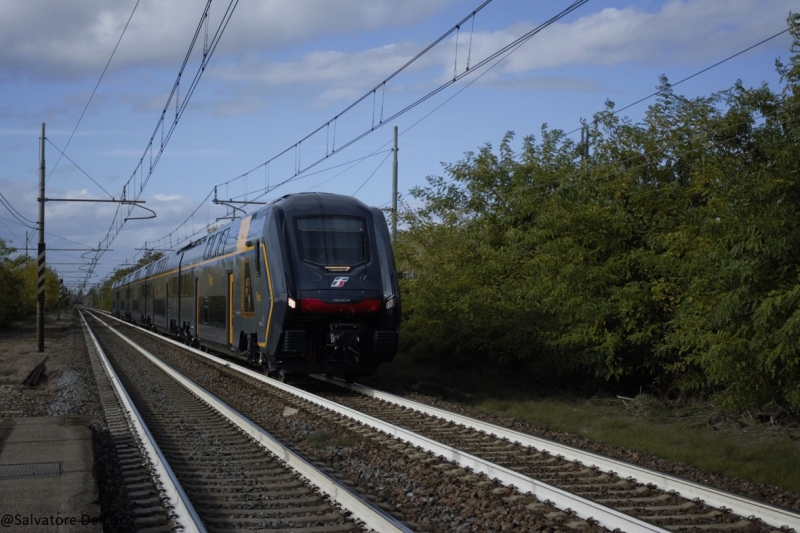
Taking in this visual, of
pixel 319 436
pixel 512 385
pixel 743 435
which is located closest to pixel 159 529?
pixel 319 436

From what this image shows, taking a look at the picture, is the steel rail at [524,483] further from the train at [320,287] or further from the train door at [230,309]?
the train door at [230,309]

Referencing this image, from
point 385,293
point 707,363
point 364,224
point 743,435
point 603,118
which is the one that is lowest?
point 743,435

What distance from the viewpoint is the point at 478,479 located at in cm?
774

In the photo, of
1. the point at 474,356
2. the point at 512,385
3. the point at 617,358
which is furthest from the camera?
the point at 474,356

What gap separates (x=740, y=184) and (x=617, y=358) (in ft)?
14.9

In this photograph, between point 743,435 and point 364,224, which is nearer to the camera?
point 743,435

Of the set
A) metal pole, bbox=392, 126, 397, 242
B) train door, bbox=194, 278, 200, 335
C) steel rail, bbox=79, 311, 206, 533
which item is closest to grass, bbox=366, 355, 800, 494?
steel rail, bbox=79, 311, 206, 533

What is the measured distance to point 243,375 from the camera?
18.9 meters

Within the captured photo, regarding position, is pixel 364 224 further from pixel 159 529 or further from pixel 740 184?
pixel 159 529

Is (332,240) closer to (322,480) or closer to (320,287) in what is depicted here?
(320,287)

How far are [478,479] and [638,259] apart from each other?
7.42 meters

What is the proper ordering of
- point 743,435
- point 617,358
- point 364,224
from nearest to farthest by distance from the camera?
point 743,435 < point 617,358 < point 364,224

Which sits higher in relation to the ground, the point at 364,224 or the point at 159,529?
the point at 364,224

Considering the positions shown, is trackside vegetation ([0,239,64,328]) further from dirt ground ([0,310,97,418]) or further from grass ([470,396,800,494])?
grass ([470,396,800,494])
